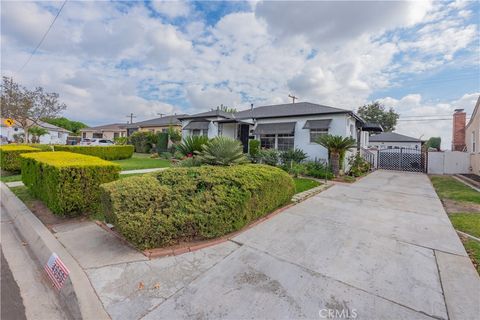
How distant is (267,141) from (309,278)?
13461 millimetres

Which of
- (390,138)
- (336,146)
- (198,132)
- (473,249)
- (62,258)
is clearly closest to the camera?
(62,258)

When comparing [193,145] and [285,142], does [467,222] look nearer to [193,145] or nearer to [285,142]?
[193,145]

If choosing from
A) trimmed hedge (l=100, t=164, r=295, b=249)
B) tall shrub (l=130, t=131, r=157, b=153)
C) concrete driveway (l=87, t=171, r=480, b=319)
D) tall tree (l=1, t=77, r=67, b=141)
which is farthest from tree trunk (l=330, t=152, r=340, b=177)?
tall tree (l=1, t=77, r=67, b=141)

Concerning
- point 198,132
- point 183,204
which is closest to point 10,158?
point 183,204

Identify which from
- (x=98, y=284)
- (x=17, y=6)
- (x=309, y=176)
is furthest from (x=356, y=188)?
(x=17, y=6)

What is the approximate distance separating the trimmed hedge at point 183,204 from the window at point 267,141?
11.0 metres

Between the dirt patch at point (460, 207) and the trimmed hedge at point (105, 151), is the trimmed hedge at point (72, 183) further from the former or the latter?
the trimmed hedge at point (105, 151)

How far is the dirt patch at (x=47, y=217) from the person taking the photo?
15.5 feet

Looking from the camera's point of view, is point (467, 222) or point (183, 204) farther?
point (467, 222)

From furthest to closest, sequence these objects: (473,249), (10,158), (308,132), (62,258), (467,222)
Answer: (308,132), (10,158), (467,222), (473,249), (62,258)

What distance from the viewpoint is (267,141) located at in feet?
52.1

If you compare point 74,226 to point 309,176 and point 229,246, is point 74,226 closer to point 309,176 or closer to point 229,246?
point 229,246

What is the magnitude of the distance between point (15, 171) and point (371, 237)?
48.7 ft

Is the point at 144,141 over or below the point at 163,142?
over
